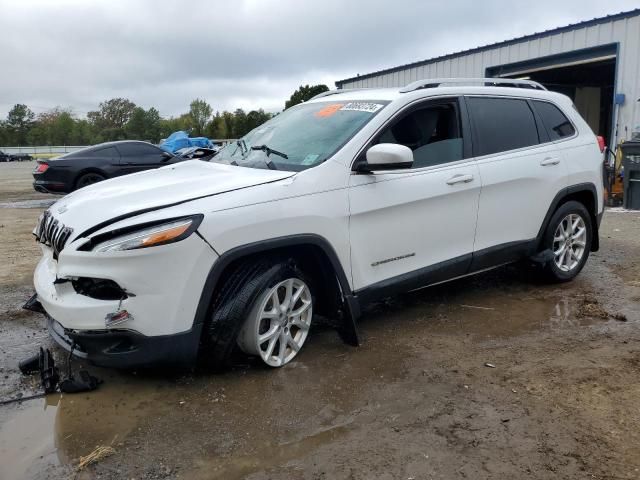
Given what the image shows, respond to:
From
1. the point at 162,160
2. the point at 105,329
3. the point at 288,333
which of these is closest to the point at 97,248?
the point at 105,329

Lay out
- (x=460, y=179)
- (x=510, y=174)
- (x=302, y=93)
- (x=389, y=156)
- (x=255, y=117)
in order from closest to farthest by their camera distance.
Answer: (x=389, y=156) → (x=460, y=179) → (x=510, y=174) → (x=302, y=93) → (x=255, y=117)

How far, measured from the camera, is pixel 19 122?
8781cm

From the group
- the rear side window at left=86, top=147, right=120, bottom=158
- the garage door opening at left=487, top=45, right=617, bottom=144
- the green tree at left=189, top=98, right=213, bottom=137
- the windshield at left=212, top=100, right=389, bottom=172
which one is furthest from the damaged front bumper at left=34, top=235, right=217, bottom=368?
the green tree at left=189, top=98, right=213, bottom=137

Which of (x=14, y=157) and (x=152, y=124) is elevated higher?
(x=152, y=124)

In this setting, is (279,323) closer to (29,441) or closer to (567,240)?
(29,441)

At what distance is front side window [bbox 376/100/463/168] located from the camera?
4262 millimetres

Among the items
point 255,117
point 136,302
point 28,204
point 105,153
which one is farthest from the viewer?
point 255,117

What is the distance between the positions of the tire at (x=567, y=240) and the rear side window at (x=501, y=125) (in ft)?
2.59

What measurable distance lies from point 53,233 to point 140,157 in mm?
10184

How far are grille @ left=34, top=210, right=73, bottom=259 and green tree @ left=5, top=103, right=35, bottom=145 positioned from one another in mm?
92229

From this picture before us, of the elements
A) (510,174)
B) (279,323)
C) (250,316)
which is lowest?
(279,323)

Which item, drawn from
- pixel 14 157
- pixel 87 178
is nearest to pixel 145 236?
pixel 87 178

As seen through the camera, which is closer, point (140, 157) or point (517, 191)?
point (517, 191)

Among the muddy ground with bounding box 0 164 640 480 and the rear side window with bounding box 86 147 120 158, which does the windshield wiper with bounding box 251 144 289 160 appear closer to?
the muddy ground with bounding box 0 164 640 480
